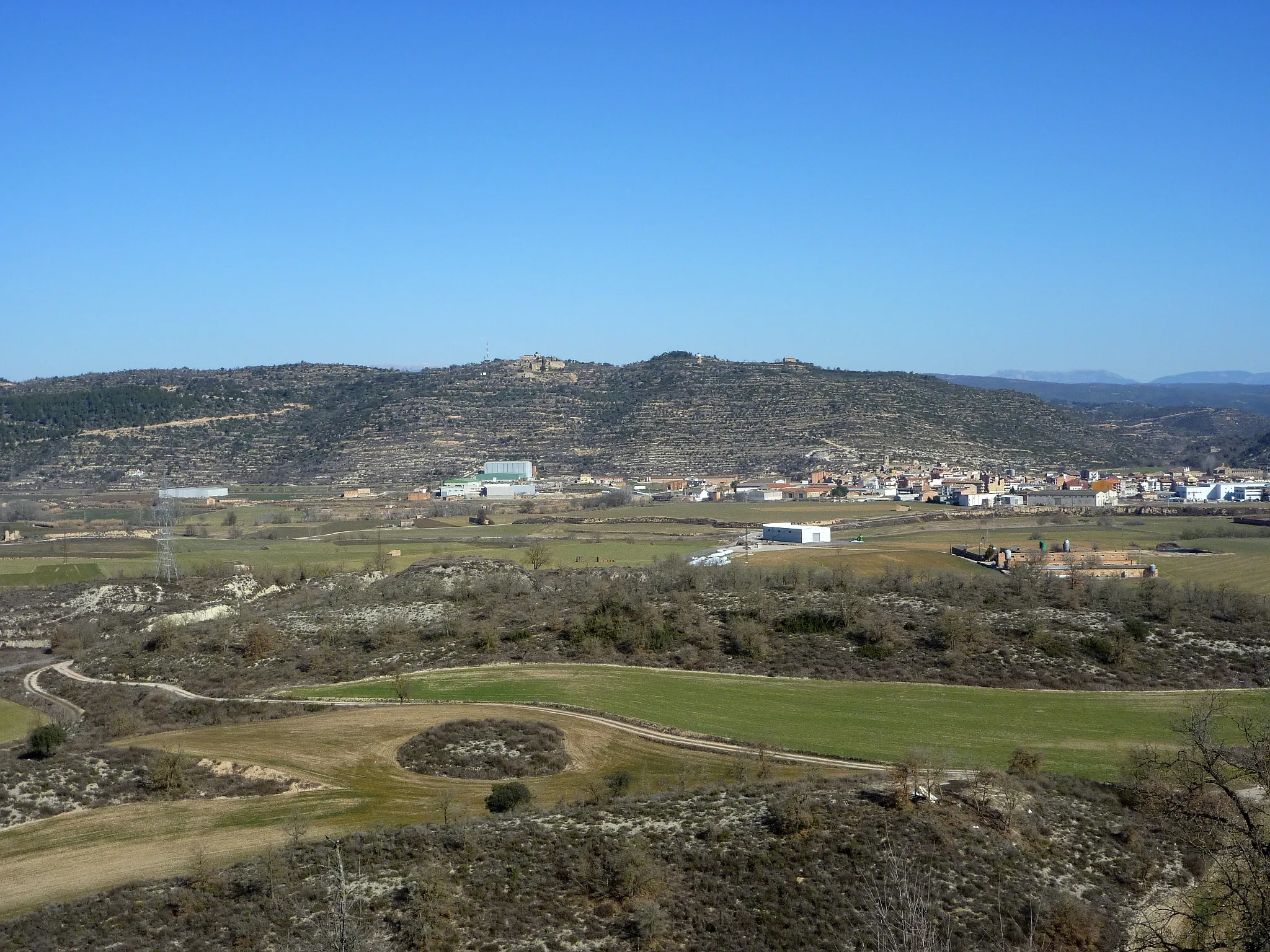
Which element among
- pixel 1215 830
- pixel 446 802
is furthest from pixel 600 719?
pixel 1215 830

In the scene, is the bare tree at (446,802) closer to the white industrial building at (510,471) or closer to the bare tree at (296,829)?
the bare tree at (296,829)

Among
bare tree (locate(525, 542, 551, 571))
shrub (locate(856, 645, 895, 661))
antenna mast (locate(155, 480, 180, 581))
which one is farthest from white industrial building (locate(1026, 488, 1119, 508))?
antenna mast (locate(155, 480, 180, 581))

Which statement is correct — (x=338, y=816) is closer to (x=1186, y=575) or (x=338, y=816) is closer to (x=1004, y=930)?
(x=1004, y=930)

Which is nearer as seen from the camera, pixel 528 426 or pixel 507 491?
pixel 507 491

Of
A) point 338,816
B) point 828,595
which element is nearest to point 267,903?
point 338,816

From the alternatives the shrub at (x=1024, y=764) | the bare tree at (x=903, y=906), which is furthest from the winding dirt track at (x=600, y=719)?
the bare tree at (x=903, y=906)

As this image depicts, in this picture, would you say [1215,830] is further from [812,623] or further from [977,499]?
[977,499]
